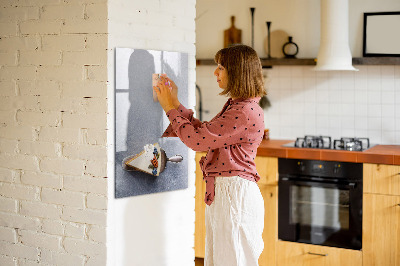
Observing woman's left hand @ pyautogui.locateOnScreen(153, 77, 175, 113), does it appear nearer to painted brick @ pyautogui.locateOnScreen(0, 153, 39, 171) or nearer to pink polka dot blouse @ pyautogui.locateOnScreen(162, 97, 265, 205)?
pink polka dot blouse @ pyautogui.locateOnScreen(162, 97, 265, 205)

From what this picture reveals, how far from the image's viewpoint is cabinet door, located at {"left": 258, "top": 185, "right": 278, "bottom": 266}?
4.19 m

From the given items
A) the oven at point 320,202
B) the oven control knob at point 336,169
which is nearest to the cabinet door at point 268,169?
the oven at point 320,202

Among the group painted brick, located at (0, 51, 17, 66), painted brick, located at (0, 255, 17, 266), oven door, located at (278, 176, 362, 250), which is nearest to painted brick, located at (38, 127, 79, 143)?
painted brick, located at (0, 51, 17, 66)

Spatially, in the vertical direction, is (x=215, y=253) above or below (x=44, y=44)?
below

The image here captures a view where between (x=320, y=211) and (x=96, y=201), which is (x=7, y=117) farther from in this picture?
(x=320, y=211)

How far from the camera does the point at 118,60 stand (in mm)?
2791

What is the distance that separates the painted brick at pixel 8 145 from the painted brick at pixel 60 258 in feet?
1.81

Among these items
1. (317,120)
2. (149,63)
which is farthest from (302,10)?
(149,63)

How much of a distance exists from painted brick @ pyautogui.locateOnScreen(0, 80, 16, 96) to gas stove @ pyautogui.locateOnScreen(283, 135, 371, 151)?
81.0 inches

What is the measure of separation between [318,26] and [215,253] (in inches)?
97.6

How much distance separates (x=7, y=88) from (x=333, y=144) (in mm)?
2352

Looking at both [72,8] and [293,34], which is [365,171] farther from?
[72,8]

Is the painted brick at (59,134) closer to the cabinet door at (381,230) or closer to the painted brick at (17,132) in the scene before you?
the painted brick at (17,132)

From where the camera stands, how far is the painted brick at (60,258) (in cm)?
290
